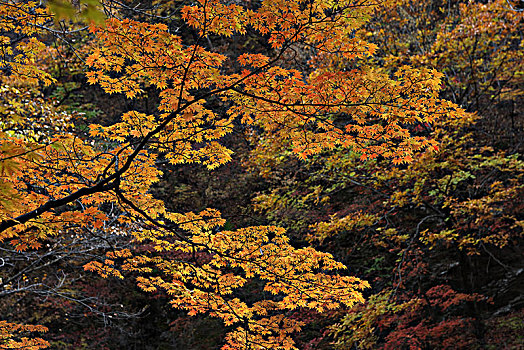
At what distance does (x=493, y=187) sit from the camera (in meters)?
6.80

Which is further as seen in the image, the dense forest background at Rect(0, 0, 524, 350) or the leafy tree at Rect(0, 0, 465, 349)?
the dense forest background at Rect(0, 0, 524, 350)

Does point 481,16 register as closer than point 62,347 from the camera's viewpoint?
Yes

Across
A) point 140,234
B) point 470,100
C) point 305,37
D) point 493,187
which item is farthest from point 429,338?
point 305,37

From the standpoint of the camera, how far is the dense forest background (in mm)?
6383

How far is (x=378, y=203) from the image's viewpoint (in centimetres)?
884

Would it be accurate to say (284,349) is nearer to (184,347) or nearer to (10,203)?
(10,203)

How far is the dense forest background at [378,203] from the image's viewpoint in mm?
6383

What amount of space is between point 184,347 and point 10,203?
9.56 metres

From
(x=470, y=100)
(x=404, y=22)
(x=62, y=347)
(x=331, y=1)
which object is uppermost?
(x=404, y=22)

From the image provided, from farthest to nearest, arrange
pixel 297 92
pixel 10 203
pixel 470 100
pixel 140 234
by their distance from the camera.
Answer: pixel 470 100, pixel 140 234, pixel 297 92, pixel 10 203

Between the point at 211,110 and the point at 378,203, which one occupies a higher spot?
the point at 378,203

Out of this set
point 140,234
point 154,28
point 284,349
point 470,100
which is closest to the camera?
point 154,28

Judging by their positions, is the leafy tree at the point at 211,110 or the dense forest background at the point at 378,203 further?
the dense forest background at the point at 378,203

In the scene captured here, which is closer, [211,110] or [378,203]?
[211,110]
